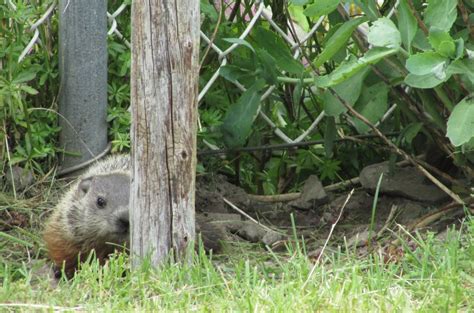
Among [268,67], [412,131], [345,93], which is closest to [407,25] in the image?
[345,93]

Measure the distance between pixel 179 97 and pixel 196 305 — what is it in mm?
860

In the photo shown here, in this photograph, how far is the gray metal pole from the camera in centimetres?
511

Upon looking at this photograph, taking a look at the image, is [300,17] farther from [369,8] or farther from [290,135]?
[369,8]

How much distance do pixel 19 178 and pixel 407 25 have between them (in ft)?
7.43

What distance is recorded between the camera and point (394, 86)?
15.4ft

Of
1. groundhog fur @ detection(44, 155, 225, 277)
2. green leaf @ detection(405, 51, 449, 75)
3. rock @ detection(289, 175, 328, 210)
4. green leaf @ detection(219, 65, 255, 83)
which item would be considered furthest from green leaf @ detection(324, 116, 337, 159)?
green leaf @ detection(405, 51, 449, 75)

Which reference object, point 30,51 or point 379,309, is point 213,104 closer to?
point 30,51

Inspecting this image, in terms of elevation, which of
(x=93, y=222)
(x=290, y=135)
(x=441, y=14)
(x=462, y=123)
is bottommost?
(x=93, y=222)

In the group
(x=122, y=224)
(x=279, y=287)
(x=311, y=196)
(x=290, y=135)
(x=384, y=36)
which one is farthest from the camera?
(x=290, y=135)

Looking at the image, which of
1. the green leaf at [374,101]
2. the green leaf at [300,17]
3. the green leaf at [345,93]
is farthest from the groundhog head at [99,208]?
the green leaf at [300,17]

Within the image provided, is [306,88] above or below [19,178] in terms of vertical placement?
above

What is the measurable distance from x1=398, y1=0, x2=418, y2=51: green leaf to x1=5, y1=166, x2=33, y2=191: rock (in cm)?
217

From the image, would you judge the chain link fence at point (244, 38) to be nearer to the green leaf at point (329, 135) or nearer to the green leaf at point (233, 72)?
the green leaf at point (233, 72)

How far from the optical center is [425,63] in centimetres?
386
